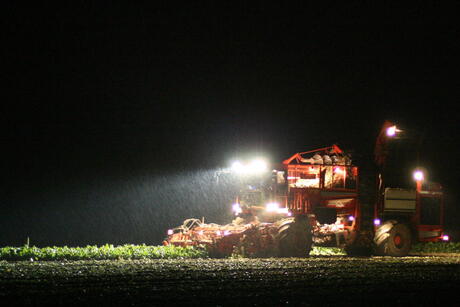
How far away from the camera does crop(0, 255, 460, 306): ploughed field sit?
9.79 metres

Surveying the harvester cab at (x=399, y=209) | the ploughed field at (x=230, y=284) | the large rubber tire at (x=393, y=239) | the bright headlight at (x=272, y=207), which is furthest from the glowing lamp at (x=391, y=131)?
the ploughed field at (x=230, y=284)

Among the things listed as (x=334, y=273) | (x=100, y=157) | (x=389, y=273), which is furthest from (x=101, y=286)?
(x=100, y=157)

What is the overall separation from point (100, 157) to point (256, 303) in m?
30.9

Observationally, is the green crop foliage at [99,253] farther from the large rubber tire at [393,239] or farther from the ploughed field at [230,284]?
the large rubber tire at [393,239]

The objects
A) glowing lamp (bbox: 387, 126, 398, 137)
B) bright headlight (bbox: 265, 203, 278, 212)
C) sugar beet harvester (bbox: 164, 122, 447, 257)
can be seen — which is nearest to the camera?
sugar beet harvester (bbox: 164, 122, 447, 257)

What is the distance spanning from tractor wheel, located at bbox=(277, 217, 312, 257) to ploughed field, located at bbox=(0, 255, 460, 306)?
83.8 inches

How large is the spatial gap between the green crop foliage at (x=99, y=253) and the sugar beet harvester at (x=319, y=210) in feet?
1.91

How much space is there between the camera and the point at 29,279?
12.4 meters

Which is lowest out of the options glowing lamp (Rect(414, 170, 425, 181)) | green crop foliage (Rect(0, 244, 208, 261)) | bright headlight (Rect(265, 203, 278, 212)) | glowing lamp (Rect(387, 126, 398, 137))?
green crop foliage (Rect(0, 244, 208, 261))

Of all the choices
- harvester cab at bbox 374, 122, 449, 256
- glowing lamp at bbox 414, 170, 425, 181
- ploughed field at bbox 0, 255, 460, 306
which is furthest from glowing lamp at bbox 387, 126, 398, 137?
ploughed field at bbox 0, 255, 460, 306

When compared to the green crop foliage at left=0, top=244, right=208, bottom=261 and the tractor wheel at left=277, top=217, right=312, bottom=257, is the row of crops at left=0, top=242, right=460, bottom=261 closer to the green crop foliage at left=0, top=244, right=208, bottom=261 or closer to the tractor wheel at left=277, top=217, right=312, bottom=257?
the green crop foliage at left=0, top=244, right=208, bottom=261

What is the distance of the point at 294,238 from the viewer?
63.0ft

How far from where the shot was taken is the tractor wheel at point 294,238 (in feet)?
62.3

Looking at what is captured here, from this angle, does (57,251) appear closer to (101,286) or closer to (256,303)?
(101,286)
